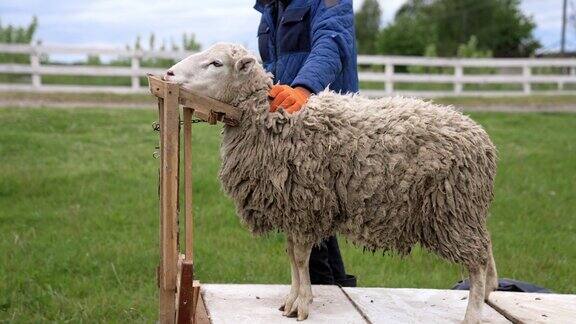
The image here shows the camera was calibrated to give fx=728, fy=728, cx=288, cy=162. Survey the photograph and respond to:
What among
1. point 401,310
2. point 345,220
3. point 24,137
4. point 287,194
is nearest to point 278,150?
point 287,194

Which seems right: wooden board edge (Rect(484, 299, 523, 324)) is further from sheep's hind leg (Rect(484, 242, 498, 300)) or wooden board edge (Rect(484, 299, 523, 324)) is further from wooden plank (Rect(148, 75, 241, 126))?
wooden plank (Rect(148, 75, 241, 126))

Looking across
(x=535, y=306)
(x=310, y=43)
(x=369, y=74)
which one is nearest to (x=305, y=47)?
(x=310, y=43)

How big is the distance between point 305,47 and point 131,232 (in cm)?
318

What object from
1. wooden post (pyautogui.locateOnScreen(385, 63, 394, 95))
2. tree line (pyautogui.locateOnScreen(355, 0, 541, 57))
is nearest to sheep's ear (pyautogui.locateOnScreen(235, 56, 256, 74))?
wooden post (pyautogui.locateOnScreen(385, 63, 394, 95))

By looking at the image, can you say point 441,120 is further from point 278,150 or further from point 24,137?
point 24,137

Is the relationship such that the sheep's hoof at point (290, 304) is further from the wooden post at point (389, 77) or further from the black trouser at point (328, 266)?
the wooden post at point (389, 77)

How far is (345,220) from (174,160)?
87 centimetres

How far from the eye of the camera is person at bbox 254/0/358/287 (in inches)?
140

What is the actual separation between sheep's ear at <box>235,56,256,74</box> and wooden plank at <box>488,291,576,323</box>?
6.18 ft

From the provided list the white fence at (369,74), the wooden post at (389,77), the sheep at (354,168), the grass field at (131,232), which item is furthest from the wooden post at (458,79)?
the sheep at (354,168)

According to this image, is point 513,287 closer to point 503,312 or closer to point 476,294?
point 503,312

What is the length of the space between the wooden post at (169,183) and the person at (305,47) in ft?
1.70

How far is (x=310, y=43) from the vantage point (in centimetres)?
380

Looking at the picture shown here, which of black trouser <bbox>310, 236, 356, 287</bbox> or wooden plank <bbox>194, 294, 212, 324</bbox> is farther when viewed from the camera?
black trouser <bbox>310, 236, 356, 287</bbox>
